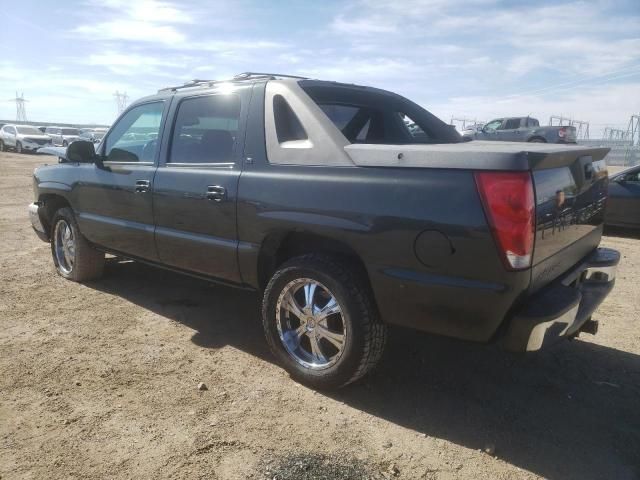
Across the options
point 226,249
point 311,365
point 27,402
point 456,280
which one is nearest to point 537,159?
point 456,280

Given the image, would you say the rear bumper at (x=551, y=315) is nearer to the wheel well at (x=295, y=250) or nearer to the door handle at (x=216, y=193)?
the wheel well at (x=295, y=250)

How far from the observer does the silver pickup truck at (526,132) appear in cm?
1964

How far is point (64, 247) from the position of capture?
16.6ft

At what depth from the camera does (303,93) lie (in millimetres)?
3051

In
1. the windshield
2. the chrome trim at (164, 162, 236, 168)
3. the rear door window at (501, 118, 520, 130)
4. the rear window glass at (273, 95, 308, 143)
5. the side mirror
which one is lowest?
the chrome trim at (164, 162, 236, 168)

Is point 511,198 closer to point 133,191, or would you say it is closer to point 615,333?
point 615,333

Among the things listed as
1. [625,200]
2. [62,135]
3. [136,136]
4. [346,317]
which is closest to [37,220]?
[136,136]

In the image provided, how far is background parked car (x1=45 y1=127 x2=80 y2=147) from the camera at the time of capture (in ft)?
97.5

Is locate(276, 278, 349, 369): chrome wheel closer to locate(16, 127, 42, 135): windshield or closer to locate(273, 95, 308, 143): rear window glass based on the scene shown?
locate(273, 95, 308, 143): rear window glass

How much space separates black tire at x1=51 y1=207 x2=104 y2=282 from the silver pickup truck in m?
16.9

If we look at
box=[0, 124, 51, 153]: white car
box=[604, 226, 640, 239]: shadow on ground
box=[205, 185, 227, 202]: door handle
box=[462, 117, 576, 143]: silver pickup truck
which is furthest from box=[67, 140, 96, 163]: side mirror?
box=[0, 124, 51, 153]: white car

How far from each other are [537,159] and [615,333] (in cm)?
244

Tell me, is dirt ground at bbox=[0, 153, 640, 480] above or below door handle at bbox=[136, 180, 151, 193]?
below

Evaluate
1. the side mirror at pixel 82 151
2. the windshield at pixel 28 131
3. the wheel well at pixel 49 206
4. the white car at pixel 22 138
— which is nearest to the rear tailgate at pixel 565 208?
the side mirror at pixel 82 151
